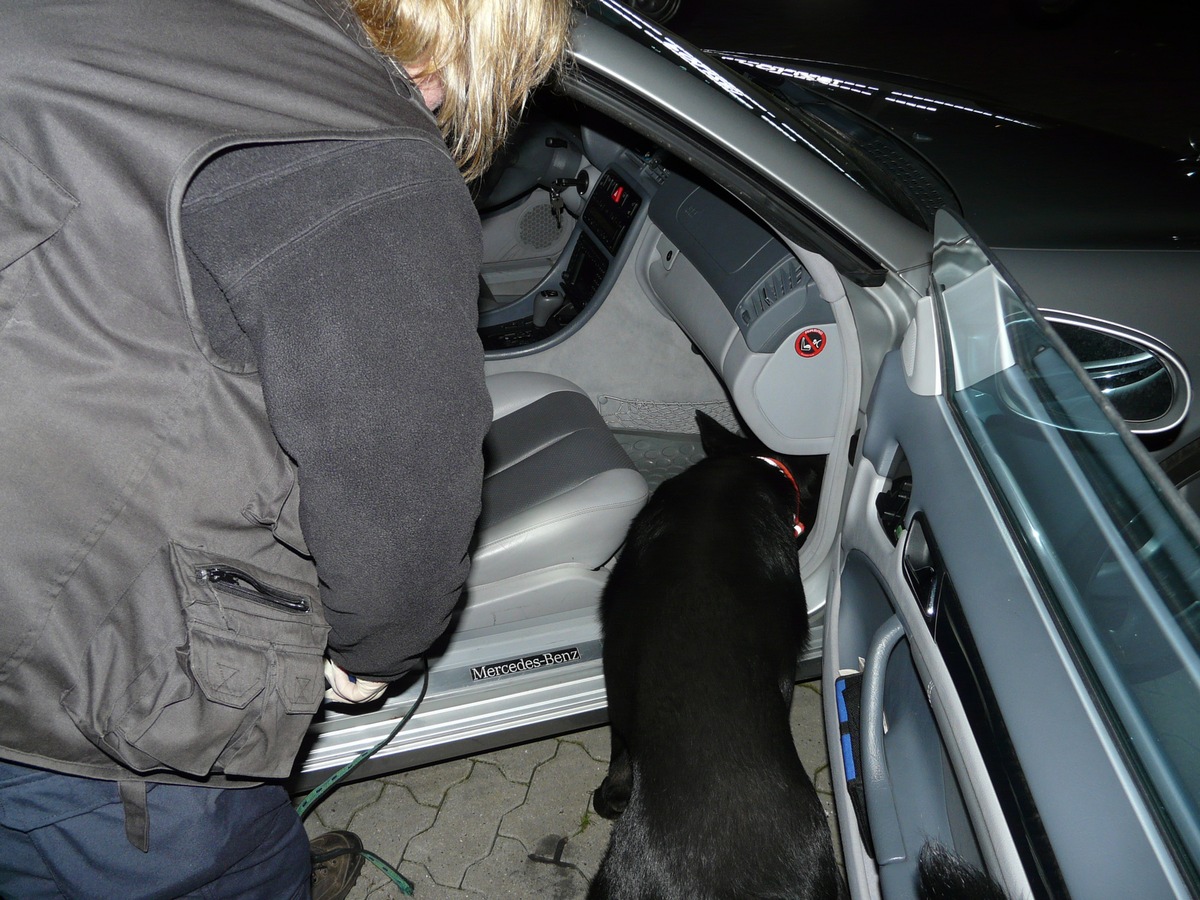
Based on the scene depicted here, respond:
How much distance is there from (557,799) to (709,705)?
0.83 m

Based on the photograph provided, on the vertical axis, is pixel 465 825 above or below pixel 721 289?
below

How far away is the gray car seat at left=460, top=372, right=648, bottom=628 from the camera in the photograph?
1.79 m

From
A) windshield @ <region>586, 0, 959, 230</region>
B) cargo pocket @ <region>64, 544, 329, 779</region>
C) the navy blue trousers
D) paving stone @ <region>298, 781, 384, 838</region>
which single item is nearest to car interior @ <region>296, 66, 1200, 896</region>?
windshield @ <region>586, 0, 959, 230</region>

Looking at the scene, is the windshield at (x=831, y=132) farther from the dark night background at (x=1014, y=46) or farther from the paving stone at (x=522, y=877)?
the dark night background at (x=1014, y=46)

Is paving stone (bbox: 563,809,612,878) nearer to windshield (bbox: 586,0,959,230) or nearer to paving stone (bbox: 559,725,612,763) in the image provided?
paving stone (bbox: 559,725,612,763)

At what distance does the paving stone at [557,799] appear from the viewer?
2.10 meters

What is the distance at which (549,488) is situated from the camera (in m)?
1.89

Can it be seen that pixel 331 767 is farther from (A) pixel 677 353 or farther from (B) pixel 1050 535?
(A) pixel 677 353

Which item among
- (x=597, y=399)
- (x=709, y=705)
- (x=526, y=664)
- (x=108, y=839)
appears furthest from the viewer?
(x=597, y=399)

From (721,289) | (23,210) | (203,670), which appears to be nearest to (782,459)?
(721,289)

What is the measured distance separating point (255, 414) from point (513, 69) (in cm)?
46

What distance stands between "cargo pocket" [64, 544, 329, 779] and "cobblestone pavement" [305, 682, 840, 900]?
1.26m

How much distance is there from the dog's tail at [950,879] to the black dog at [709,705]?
1.28ft

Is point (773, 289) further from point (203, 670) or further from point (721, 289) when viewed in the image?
point (203, 670)
